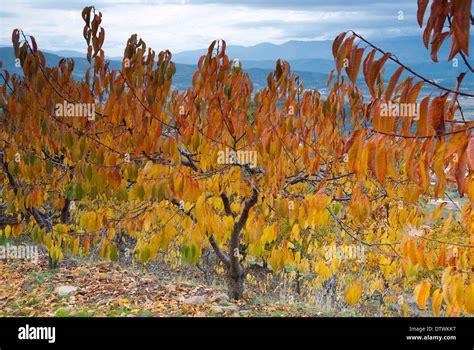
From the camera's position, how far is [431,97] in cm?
192

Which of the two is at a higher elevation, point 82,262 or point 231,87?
point 231,87

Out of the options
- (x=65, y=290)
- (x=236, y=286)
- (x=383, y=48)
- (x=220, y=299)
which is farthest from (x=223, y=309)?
(x=383, y=48)

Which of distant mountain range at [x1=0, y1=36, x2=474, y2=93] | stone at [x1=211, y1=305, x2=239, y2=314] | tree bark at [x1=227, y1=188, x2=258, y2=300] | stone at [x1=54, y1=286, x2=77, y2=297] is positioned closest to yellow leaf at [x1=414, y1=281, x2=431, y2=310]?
distant mountain range at [x1=0, y1=36, x2=474, y2=93]

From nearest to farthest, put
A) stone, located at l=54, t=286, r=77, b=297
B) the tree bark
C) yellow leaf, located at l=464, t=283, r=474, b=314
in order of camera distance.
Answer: yellow leaf, located at l=464, t=283, r=474, b=314, the tree bark, stone, located at l=54, t=286, r=77, b=297

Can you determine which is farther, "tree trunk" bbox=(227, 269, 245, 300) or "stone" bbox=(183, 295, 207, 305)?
"tree trunk" bbox=(227, 269, 245, 300)

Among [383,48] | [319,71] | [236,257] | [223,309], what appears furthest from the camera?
[319,71]

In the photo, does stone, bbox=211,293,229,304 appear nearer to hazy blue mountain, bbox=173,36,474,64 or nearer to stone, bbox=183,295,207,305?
stone, bbox=183,295,207,305

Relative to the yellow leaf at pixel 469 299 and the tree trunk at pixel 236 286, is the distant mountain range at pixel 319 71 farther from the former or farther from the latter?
the tree trunk at pixel 236 286

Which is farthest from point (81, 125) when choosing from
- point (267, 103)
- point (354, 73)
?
point (354, 73)

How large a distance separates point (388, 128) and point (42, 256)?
10268mm

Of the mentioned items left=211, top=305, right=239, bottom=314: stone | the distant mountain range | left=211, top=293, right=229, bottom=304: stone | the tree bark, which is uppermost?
the distant mountain range

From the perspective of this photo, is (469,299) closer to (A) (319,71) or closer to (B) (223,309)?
(B) (223,309)
